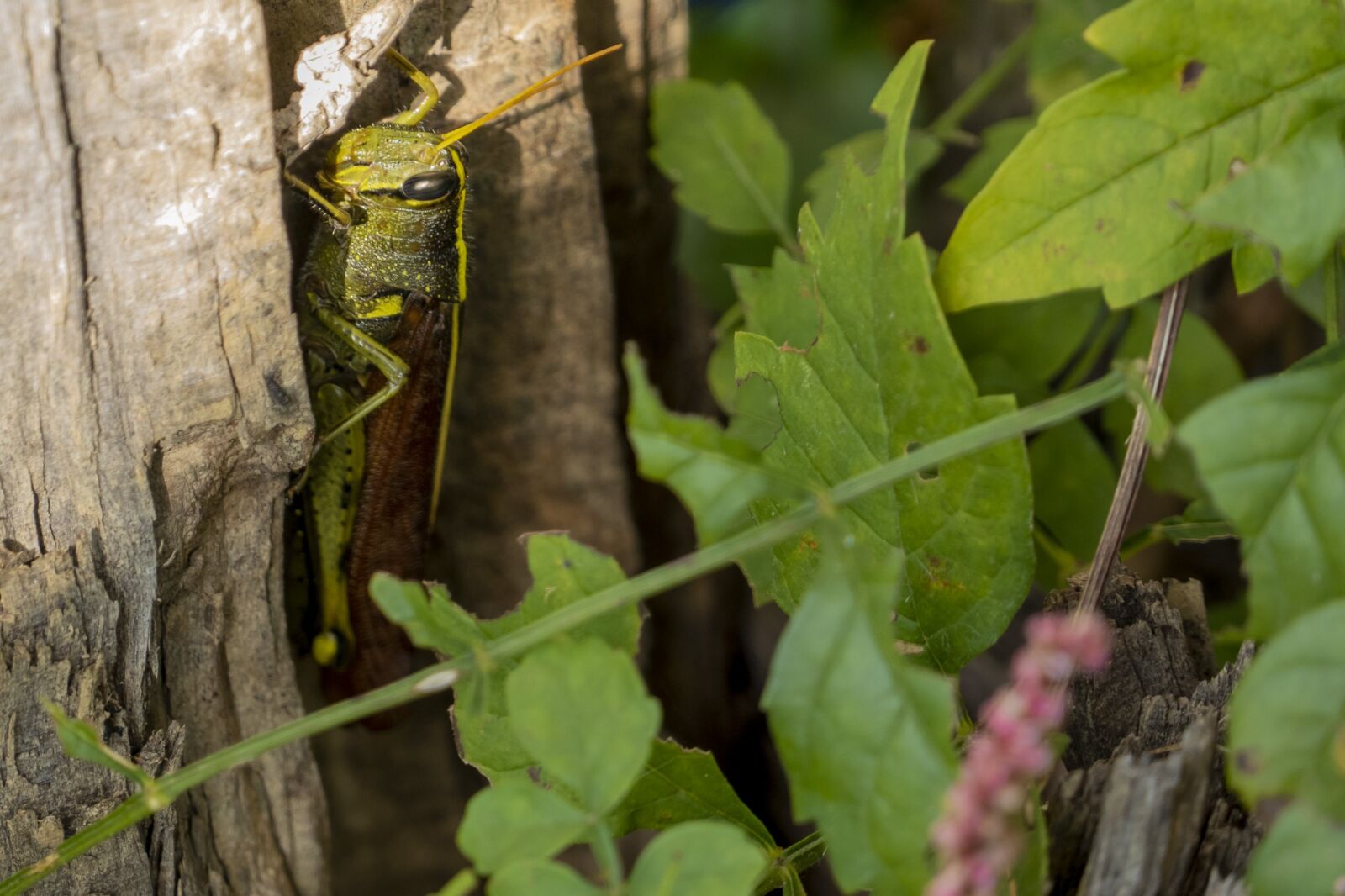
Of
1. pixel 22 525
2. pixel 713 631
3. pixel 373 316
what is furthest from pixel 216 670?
pixel 713 631

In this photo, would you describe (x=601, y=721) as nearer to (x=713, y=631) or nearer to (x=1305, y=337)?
(x=713, y=631)

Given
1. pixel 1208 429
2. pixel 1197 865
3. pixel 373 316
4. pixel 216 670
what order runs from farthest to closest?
1. pixel 373 316
2. pixel 216 670
3. pixel 1197 865
4. pixel 1208 429

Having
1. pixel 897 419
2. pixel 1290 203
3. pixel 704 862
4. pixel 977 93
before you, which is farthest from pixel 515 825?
pixel 977 93

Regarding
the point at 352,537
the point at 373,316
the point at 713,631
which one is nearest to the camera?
the point at 373,316

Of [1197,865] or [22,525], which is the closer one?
[1197,865]

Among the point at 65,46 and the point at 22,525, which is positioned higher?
the point at 65,46

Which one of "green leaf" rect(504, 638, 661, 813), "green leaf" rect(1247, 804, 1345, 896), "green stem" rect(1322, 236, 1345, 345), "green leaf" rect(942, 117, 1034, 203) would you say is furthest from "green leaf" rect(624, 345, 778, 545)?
"green leaf" rect(942, 117, 1034, 203)

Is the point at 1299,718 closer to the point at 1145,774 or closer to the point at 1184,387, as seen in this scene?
the point at 1145,774
